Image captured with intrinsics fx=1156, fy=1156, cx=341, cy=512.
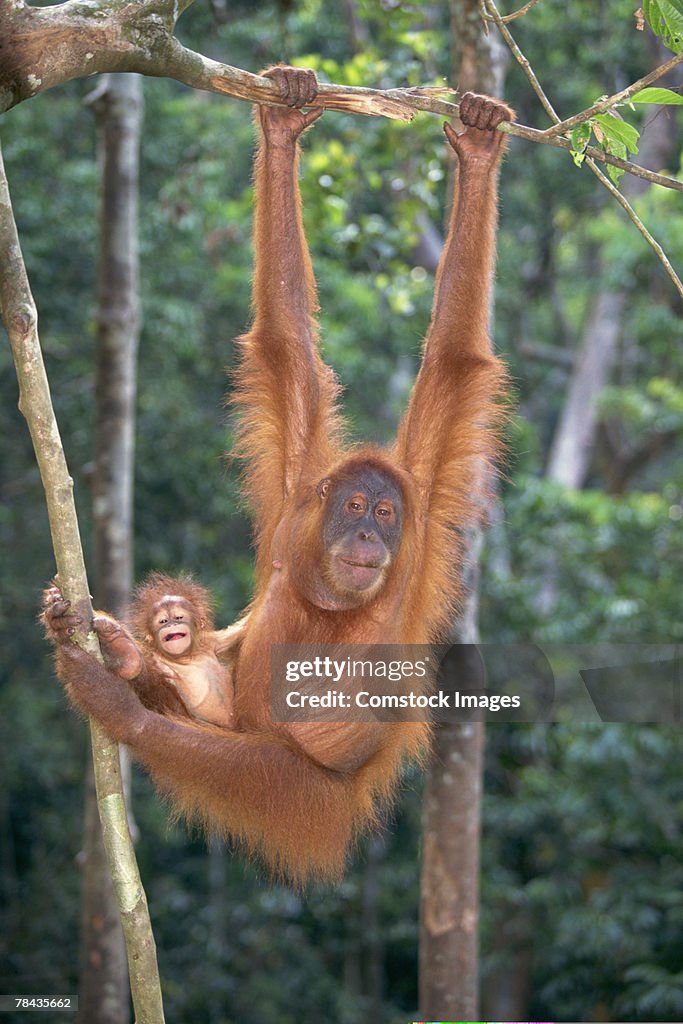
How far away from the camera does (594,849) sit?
1084cm

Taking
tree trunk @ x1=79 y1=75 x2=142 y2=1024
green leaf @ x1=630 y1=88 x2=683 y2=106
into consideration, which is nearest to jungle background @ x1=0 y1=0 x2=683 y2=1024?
tree trunk @ x1=79 y1=75 x2=142 y2=1024

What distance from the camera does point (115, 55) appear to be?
316 cm

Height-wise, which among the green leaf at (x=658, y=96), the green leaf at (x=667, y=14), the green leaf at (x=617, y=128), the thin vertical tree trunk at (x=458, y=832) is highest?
the green leaf at (x=667, y=14)

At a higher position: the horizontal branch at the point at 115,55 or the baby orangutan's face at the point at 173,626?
the horizontal branch at the point at 115,55

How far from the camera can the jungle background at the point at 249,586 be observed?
1003 cm

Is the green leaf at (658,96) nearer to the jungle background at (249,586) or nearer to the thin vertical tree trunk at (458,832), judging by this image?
the thin vertical tree trunk at (458,832)

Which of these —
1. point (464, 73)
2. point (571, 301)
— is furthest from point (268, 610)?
point (571, 301)

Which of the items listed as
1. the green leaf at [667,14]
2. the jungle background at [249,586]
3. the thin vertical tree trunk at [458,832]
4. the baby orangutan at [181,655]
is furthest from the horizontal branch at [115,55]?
the jungle background at [249,586]

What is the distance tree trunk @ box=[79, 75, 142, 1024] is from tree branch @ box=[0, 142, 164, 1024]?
293 cm

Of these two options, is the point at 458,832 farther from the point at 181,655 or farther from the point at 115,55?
the point at 115,55

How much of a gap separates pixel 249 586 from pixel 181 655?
22.0 feet

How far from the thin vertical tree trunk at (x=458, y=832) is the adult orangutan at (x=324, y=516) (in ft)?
2.24

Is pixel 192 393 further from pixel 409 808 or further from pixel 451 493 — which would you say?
pixel 451 493

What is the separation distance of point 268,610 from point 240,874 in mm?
8693
